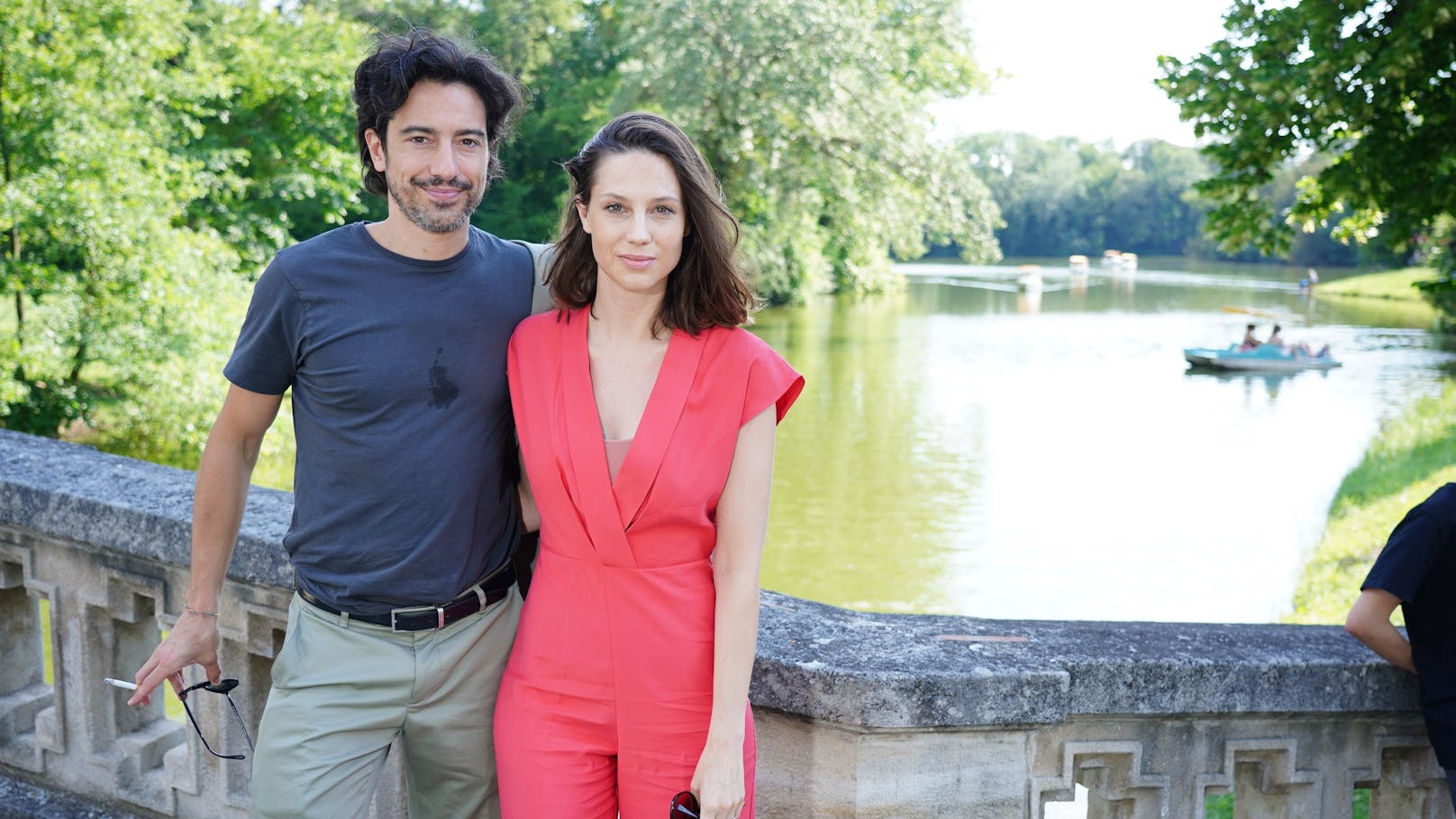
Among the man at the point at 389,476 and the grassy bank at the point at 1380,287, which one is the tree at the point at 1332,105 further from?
the grassy bank at the point at 1380,287

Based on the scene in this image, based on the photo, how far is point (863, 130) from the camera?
22.1 m

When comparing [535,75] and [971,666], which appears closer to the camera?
[971,666]

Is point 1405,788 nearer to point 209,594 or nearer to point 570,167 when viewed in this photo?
point 570,167

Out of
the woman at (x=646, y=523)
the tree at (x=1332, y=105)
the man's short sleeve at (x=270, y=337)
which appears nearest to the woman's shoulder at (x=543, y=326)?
the woman at (x=646, y=523)

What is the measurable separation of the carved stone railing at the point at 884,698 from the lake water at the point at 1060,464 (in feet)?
25.3

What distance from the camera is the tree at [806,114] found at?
20938 mm

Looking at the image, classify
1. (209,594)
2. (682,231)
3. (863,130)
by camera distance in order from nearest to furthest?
(682,231) < (209,594) < (863,130)

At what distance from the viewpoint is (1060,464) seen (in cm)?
1798

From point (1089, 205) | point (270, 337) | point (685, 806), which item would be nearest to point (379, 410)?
point (270, 337)

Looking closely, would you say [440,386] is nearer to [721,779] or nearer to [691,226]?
[691,226]

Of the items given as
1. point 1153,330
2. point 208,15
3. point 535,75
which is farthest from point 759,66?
point 1153,330

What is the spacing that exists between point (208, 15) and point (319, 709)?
69.9ft

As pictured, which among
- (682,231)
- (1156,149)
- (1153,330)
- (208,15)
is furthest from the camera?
(1156,149)

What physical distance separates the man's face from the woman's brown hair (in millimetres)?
222
